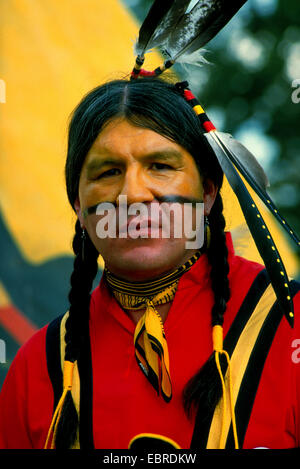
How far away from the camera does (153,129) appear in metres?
1.95

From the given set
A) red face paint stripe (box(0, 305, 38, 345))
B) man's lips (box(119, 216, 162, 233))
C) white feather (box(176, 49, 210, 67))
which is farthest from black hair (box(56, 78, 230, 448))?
red face paint stripe (box(0, 305, 38, 345))

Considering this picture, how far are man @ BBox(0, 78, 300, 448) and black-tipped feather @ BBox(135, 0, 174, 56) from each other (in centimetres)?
12

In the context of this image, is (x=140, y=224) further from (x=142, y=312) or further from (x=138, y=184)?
(x=142, y=312)

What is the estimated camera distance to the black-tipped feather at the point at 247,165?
6.23ft

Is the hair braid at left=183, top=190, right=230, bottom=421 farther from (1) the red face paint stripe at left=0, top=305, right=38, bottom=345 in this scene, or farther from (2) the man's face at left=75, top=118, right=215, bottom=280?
(1) the red face paint stripe at left=0, top=305, right=38, bottom=345

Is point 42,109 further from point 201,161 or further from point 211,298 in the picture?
point 211,298

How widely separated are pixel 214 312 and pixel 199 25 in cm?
95

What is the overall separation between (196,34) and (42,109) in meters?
1.60

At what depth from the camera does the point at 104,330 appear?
2098mm

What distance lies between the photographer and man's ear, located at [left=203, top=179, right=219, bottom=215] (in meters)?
2.08

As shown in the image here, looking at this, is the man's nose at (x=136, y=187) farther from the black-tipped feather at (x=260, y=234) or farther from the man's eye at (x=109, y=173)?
the black-tipped feather at (x=260, y=234)

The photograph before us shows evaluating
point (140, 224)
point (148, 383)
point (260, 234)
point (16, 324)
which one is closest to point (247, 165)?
point (260, 234)

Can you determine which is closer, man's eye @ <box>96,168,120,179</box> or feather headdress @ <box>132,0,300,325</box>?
feather headdress @ <box>132,0,300,325</box>

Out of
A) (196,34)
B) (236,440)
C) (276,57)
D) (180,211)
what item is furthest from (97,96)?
(276,57)
